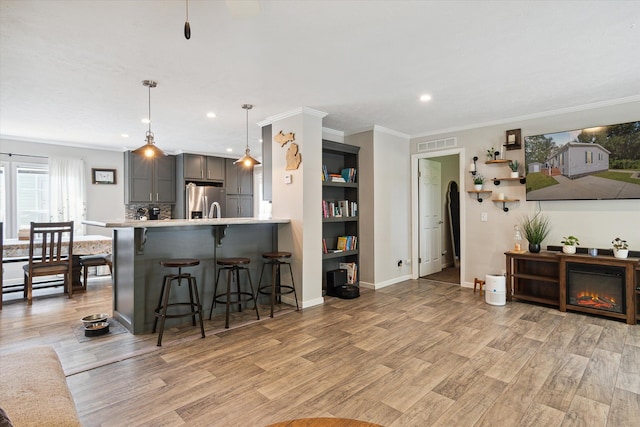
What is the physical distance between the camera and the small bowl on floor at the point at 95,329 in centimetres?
320

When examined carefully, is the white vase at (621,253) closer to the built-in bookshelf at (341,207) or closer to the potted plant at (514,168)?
the potted plant at (514,168)

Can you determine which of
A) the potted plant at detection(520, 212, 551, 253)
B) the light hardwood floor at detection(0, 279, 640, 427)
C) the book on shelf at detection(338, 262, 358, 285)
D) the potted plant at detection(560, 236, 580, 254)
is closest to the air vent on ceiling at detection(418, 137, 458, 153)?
the potted plant at detection(520, 212, 551, 253)

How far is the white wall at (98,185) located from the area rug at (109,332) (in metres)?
3.60

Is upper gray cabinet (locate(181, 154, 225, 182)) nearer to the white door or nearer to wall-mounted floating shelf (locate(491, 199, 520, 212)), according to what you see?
the white door

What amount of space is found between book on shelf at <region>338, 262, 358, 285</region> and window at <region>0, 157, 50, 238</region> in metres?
5.37

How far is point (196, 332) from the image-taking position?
3.32 metres

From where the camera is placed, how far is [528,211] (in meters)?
4.51

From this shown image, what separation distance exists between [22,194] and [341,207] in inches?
218

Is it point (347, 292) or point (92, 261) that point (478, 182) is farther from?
point (92, 261)

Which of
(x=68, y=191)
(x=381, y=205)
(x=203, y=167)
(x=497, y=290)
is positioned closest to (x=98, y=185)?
(x=68, y=191)

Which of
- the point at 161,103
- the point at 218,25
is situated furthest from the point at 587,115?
the point at 161,103

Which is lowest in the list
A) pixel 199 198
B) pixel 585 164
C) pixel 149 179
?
pixel 199 198

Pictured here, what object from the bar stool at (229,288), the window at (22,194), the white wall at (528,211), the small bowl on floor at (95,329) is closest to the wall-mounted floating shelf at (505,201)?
the white wall at (528,211)

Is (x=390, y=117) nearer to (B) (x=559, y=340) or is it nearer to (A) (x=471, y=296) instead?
(A) (x=471, y=296)
